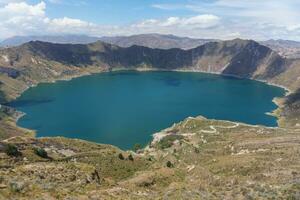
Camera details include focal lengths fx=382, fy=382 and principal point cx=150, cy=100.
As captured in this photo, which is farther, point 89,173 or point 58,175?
point 89,173

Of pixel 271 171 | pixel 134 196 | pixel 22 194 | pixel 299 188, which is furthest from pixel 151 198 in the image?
pixel 271 171

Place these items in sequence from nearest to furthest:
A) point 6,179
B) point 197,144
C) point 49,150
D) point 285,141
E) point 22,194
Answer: point 22,194 → point 6,179 → point 49,150 → point 285,141 → point 197,144

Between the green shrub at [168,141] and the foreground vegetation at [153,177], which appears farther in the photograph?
the green shrub at [168,141]

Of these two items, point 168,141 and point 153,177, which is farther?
point 168,141

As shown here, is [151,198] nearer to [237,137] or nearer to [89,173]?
[89,173]

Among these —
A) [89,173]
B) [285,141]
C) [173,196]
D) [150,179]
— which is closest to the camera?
[173,196]

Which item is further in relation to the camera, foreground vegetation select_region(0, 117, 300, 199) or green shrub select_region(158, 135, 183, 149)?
green shrub select_region(158, 135, 183, 149)

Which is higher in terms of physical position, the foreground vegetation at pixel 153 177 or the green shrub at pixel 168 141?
the foreground vegetation at pixel 153 177

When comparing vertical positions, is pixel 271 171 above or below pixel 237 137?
above

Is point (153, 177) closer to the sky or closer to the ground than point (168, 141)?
closer to the sky

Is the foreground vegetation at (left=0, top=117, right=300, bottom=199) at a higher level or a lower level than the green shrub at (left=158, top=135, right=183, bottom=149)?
higher

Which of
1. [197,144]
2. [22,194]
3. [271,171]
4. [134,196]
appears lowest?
[197,144]
